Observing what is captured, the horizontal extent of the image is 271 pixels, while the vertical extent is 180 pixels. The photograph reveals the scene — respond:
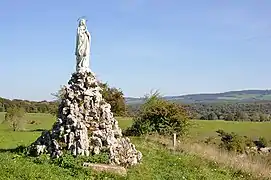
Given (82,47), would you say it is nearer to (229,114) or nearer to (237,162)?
(237,162)

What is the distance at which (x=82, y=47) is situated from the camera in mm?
18422

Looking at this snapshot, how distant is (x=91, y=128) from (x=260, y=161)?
9.51m

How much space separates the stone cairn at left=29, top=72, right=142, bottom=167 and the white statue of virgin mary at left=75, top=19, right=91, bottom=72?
47cm

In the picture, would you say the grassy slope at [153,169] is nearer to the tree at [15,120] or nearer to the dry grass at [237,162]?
the dry grass at [237,162]

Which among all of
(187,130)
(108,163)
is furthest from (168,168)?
(187,130)

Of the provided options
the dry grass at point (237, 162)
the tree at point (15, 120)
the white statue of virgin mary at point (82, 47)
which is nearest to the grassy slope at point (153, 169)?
the dry grass at point (237, 162)

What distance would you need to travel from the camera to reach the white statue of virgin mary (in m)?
18.3

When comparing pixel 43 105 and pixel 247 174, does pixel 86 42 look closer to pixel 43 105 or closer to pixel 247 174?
pixel 247 174

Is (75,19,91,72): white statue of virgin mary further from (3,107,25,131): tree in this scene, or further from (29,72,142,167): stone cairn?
(3,107,25,131): tree

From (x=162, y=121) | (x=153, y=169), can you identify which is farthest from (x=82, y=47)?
(x=162, y=121)

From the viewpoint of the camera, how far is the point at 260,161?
21891 mm

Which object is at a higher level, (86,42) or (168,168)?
(86,42)

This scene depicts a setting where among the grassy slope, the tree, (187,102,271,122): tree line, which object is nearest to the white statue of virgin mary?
the grassy slope

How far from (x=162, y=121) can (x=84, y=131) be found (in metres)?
18.0
